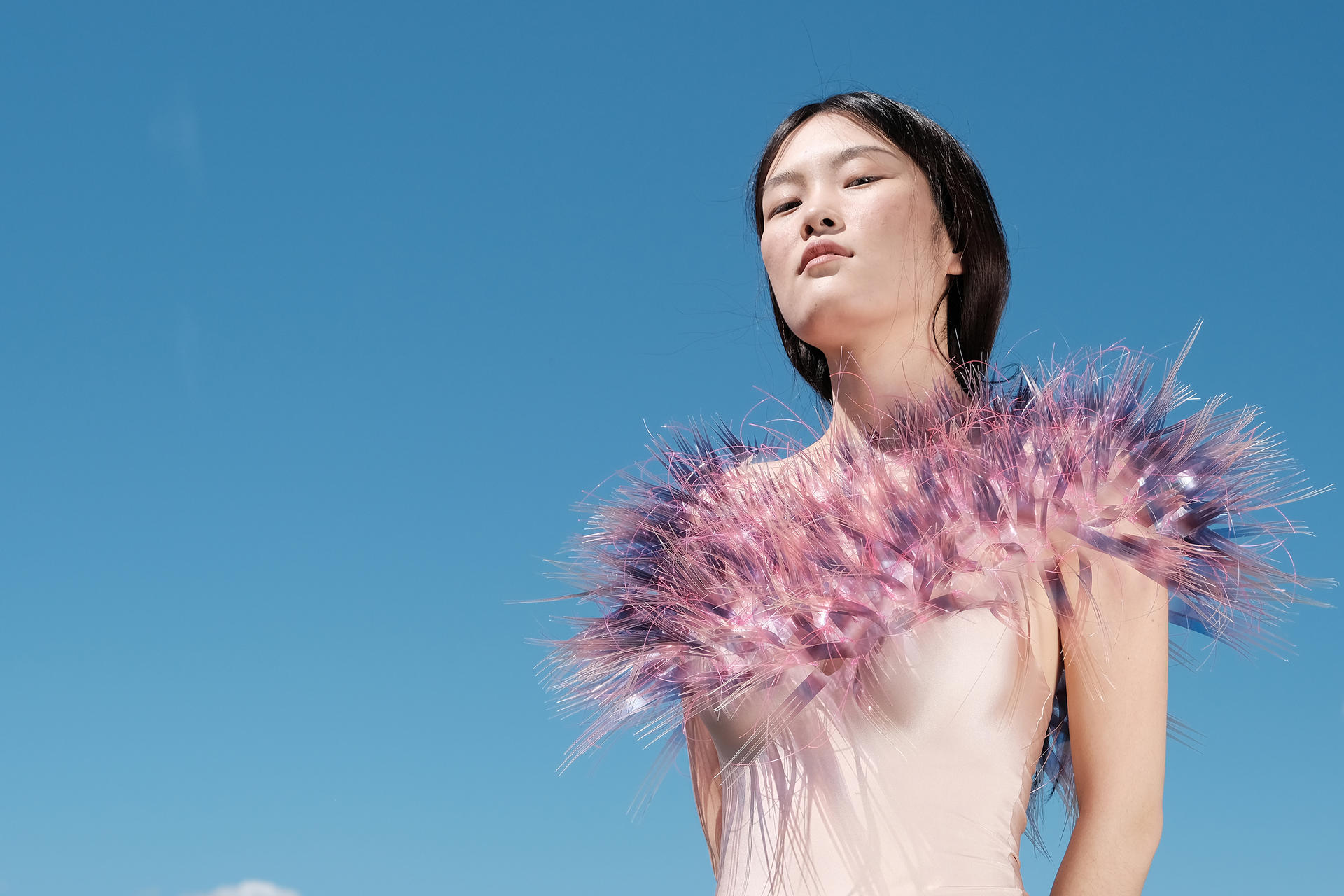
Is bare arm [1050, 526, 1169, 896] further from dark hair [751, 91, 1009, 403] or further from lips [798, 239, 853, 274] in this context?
lips [798, 239, 853, 274]

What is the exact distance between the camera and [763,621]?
228 centimetres

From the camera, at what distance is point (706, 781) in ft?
9.02

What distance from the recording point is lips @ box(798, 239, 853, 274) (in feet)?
8.45

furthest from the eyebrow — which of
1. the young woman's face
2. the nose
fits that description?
the nose

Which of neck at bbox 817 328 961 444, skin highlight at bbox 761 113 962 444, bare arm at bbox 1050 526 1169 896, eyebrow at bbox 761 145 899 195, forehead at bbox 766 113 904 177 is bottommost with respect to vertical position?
bare arm at bbox 1050 526 1169 896

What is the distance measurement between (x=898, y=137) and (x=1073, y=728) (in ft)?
4.39

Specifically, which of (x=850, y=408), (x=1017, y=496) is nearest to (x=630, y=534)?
(x=850, y=408)

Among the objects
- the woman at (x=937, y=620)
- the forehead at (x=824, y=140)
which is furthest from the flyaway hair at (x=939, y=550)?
the forehead at (x=824, y=140)

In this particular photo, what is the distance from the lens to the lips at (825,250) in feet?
8.45

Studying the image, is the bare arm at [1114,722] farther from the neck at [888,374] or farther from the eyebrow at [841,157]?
the eyebrow at [841,157]

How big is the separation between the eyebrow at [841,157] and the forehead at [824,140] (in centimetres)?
1

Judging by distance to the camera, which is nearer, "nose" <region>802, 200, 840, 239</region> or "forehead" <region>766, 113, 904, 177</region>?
"nose" <region>802, 200, 840, 239</region>

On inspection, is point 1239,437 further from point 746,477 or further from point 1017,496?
point 746,477

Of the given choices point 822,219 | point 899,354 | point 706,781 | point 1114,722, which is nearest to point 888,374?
point 899,354
